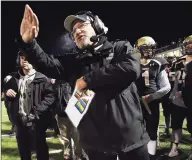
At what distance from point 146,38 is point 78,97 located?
327 cm

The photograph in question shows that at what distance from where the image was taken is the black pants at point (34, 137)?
4.36 meters

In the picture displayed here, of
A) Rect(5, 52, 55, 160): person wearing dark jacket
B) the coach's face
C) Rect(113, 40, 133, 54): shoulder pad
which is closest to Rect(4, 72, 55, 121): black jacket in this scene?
Rect(5, 52, 55, 160): person wearing dark jacket

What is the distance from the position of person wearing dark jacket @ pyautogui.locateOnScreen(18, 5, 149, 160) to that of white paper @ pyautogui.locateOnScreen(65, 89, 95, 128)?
7 centimetres

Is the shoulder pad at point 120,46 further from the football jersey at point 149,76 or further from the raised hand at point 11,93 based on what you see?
the raised hand at point 11,93

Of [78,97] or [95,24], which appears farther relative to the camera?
[95,24]

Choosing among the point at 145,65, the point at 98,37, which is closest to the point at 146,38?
the point at 145,65

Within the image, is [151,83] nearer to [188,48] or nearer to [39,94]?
[188,48]

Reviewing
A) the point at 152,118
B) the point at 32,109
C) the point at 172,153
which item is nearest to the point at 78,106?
the point at 32,109

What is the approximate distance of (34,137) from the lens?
177 inches

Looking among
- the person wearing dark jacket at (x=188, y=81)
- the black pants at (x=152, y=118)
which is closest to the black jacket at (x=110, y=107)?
the person wearing dark jacket at (x=188, y=81)

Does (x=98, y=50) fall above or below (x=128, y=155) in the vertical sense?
above

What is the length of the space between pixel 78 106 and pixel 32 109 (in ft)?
7.60

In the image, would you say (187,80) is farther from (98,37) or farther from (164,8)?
(164,8)

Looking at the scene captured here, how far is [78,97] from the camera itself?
2223mm
